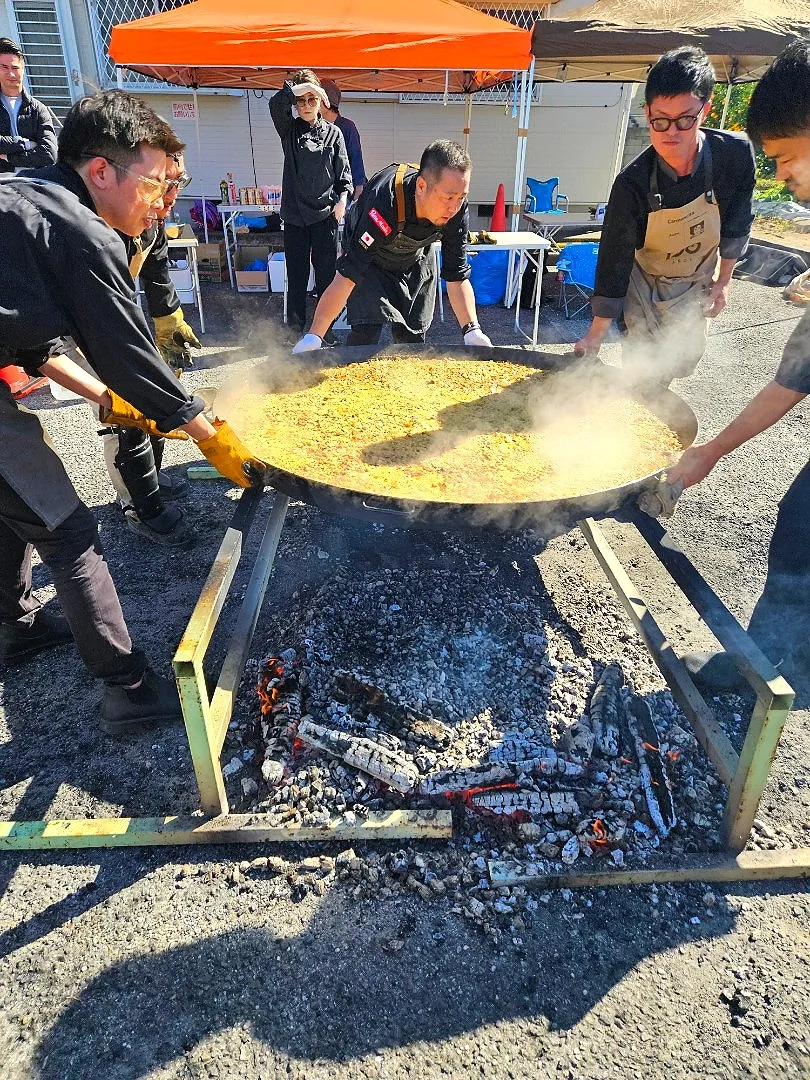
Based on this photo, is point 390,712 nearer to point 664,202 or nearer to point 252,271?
point 664,202

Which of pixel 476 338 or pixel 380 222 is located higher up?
pixel 380 222

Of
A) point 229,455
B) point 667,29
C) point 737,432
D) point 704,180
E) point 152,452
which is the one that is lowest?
point 152,452

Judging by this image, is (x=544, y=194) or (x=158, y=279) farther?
(x=544, y=194)

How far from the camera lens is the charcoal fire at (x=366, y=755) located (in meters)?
2.51

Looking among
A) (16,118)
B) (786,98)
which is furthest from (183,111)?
(786,98)

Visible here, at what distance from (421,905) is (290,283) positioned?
6.88 metres

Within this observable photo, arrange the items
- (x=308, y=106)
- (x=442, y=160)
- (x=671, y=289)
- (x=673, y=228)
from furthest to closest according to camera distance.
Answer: (x=308, y=106), (x=671, y=289), (x=673, y=228), (x=442, y=160)

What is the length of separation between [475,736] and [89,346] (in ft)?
6.42

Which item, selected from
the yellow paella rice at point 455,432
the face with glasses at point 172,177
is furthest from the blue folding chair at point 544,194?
the face with glasses at point 172,177

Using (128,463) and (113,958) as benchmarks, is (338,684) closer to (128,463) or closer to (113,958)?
(113,958)

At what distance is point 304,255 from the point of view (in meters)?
7.56

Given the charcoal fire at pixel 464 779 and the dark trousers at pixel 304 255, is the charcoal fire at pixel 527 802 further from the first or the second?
the dark trousers at pixel 304 255

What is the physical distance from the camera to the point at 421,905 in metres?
2.27

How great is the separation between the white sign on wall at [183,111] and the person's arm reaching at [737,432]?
11.7 m
